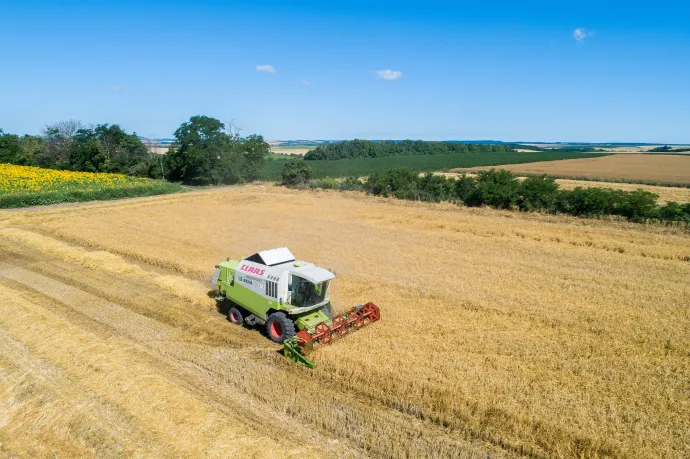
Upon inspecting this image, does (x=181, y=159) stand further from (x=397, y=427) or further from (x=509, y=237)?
(x=397, y=427)

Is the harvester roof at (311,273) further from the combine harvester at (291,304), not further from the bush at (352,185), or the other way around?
the bush at (352,185)

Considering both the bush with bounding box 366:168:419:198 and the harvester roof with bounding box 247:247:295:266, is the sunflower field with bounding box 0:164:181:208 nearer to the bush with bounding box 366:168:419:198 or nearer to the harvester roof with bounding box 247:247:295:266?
the bush with bounding box 366:168:419:198

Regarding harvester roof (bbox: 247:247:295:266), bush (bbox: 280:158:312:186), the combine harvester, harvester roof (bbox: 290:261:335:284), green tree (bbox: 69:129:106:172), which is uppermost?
green tree (bbox: 69:129:106:172)

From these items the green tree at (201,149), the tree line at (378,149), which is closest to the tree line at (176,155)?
the green tree at (201,149)

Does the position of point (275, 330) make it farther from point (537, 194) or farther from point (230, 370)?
point (537, 194)

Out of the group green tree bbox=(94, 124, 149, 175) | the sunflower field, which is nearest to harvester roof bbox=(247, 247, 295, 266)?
the sunflower field

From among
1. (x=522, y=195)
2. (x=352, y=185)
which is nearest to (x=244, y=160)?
(x=352, y=185)
